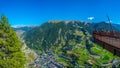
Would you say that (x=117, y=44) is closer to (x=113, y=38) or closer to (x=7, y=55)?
(x=113, y=38)

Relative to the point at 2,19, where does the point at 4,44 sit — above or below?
below

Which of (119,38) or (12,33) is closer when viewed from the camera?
(119,38)

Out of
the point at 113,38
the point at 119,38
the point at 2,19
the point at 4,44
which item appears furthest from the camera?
the point at 2,19

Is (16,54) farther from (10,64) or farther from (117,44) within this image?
(117,44)

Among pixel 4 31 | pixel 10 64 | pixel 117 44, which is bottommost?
pixel 10 64

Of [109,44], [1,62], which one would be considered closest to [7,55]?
[1,62]

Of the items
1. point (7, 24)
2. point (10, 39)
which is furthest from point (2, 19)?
point (10, 39)

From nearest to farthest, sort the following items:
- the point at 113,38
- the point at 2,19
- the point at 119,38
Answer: the point at 119,38 → the point at 113,38 → the point at 2,19
